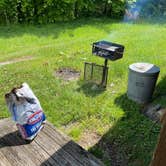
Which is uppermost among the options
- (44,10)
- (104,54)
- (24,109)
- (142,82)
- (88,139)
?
(24,109)

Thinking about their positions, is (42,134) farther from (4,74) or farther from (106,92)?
(4,74)

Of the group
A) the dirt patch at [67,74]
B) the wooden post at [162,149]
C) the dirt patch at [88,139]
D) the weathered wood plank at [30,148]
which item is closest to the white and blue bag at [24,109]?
the weathered wood plank at [30,148]

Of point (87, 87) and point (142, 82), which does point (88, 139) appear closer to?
point (142, 82)

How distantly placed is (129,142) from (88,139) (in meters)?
0.51

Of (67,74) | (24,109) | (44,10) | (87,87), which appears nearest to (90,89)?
(87,87)

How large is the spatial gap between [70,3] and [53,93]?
5.17 meters

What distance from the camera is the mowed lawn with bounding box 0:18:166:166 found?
3.37 m

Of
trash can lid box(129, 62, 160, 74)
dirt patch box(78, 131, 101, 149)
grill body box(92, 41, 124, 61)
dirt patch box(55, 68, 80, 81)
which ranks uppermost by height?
grill body box(92, 41, 124, 61)

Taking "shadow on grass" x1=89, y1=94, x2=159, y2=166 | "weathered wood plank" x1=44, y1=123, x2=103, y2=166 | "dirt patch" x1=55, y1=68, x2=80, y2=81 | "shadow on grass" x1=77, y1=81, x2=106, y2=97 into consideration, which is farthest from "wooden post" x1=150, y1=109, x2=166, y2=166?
"dirt patch" x1=55, y1=68, x2=80, y2=81

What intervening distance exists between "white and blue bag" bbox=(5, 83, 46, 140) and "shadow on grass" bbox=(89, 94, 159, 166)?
36.3 inches

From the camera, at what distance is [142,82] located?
4098 millimetres

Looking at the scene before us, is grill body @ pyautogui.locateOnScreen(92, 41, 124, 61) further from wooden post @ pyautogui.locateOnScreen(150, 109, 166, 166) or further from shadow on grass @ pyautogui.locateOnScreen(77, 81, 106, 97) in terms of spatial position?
wooden post @ pyautogui.locateOnScreen(150, 109, 166, 166)

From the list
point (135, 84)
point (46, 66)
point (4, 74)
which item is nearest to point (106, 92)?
point (135, 84)

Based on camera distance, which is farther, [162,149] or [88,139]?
[88,139]
